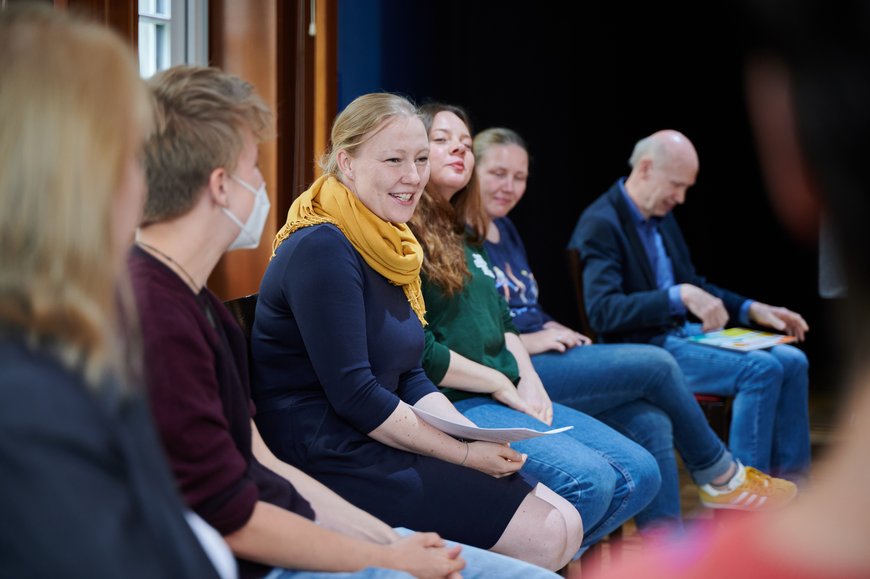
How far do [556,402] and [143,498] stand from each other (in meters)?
2.23

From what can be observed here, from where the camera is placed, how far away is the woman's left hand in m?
2.53

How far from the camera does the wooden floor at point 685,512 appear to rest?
2.75 meters

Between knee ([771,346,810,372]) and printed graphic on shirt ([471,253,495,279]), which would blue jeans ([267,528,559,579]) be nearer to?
printed graphic on shirt ([471,253,495,279])

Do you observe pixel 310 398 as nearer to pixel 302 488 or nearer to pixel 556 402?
pixel 302 488

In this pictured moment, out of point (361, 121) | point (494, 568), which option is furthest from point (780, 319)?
point (494, 568)

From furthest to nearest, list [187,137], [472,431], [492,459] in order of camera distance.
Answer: [492,459] → [472,431] → [187,137]

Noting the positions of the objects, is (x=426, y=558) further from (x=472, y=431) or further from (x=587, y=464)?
(x=587, y=464)

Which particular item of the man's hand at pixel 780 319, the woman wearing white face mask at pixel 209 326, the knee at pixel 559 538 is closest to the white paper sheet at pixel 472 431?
the knee at pixel 559 538

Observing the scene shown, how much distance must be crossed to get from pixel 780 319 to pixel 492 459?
2350mm

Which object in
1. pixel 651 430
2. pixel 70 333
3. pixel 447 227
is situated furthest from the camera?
pixel 651 430

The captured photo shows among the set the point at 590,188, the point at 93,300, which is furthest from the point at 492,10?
the point at 93,300

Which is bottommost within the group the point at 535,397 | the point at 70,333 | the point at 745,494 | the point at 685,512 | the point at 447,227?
the point at 685,512

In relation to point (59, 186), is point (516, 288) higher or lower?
lower

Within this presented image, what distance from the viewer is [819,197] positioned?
625mm
